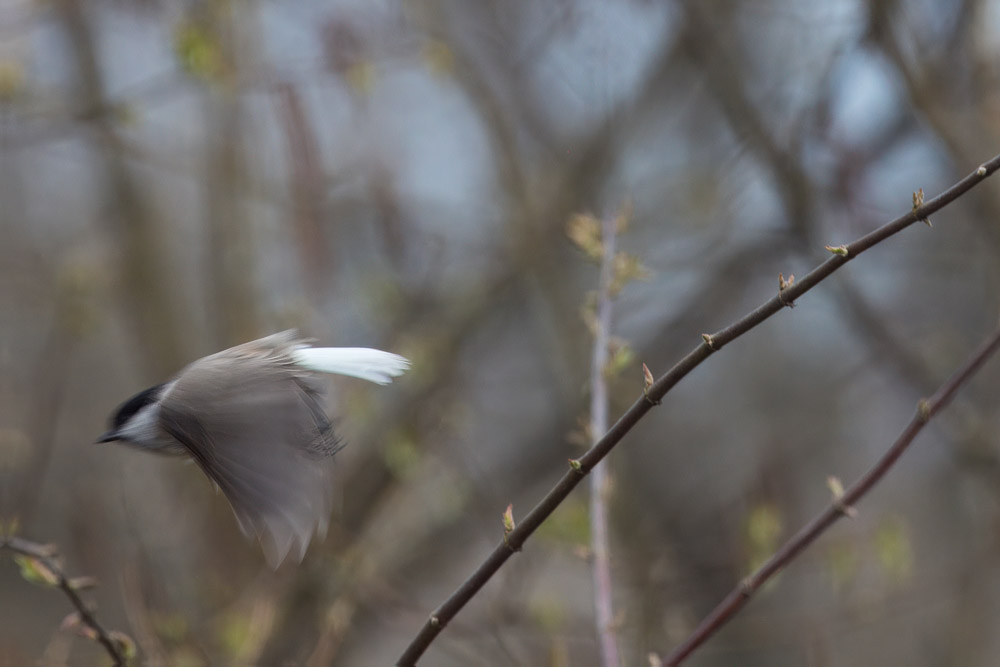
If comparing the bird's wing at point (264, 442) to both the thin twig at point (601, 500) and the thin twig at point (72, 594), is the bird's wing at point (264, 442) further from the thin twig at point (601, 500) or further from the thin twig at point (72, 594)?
the thin twig at point (601, 500)

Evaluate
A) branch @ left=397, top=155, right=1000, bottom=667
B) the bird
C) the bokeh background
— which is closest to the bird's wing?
the bird

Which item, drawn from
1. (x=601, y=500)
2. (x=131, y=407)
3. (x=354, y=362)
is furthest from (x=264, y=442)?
(x=601, y=500)

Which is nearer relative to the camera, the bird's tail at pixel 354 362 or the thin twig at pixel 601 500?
the bird's tail at pixel 354 362

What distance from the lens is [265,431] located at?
0.85 m

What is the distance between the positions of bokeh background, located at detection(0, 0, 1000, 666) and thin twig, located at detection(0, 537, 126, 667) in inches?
42.1

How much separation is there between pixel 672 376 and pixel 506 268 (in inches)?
96.3

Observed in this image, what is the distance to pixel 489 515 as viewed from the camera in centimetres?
242

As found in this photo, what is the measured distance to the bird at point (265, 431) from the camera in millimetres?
830

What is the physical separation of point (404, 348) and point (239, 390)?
70.6 inches

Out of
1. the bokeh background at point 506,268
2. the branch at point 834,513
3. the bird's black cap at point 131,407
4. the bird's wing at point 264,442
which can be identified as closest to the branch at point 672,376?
the bird's wing at point 264,442

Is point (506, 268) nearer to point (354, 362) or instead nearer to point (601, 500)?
point (601, 500)

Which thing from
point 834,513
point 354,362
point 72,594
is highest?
point 354,362

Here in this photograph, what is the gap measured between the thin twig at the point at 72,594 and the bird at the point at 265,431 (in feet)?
0.43

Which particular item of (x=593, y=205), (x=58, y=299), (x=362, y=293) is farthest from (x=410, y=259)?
(x=58, y=299)
